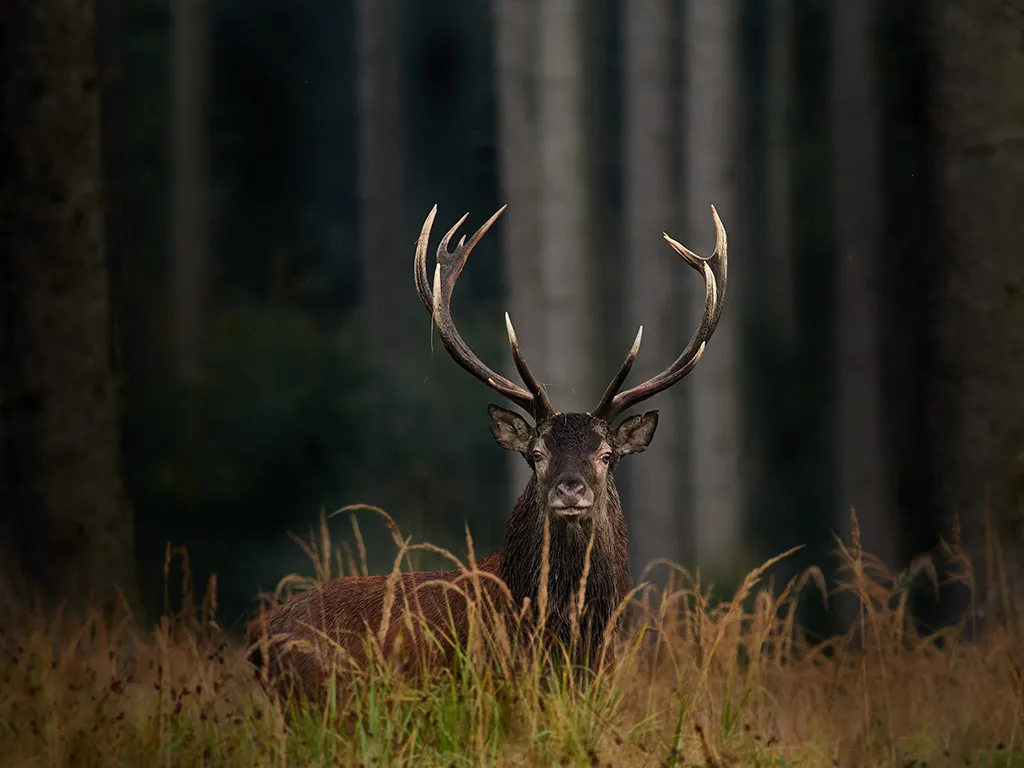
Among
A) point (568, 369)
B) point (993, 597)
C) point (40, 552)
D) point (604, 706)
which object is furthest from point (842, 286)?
point (604, 706)

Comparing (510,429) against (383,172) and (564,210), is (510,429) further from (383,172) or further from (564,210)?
(383,172)

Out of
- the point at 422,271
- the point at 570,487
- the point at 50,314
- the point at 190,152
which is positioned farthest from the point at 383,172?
the point at 570,487

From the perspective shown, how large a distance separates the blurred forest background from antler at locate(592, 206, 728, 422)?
134 cm

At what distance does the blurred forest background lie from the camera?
7.31 meters

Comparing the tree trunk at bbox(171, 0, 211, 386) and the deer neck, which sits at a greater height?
the tree trunk at bbox(171, 0, 211, 386)

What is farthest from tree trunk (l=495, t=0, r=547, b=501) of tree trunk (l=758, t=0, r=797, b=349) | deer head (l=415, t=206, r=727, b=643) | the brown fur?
tree trunk (l=758, t=0, r=797, b=349)

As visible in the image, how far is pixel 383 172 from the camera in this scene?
648 inches

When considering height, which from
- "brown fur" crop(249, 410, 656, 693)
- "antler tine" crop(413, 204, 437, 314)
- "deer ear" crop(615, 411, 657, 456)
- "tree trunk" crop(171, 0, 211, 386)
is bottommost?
"brown fur" crop(249, 410, 656, 693)

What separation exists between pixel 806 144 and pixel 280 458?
329 inches

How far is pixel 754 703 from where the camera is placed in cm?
571

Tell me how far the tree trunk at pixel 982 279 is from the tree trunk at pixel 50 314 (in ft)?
13.5

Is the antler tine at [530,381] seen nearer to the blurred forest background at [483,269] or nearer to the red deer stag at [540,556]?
the red deer stag at [540,556]

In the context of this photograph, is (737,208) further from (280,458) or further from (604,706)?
(604,706)

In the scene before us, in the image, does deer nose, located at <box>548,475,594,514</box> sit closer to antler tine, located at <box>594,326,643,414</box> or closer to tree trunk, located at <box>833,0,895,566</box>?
antler tine, located at <box>594,326,643,414</box>
